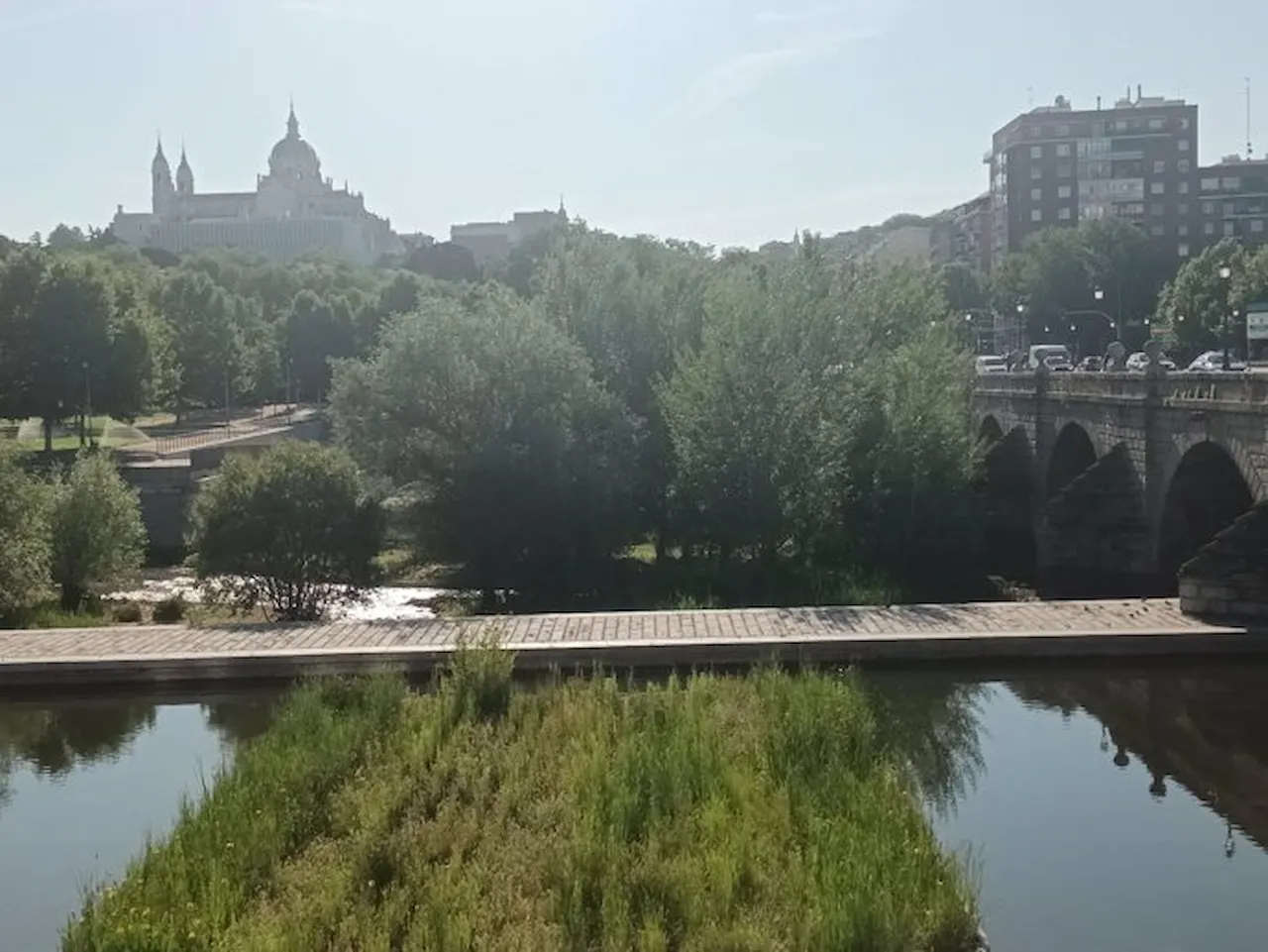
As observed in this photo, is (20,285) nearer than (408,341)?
No

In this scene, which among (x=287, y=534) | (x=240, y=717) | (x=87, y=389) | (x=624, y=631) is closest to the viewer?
(x=240, y=717)

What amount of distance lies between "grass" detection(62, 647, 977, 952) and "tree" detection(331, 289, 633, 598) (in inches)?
553

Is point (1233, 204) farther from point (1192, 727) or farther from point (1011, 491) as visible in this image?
point (1192, 727)

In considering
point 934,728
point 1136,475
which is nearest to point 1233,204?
point 1136,475

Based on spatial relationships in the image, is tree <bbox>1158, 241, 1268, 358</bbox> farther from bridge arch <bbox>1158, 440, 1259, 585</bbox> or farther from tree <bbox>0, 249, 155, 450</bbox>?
tree <bbox>0, 249, 155, 450</bbox>

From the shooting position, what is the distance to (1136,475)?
3431cm

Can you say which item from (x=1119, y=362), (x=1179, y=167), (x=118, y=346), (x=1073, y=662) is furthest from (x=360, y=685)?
(x=1179, y=167)

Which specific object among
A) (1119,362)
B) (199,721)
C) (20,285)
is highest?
(20,285)

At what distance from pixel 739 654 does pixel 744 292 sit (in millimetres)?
13263

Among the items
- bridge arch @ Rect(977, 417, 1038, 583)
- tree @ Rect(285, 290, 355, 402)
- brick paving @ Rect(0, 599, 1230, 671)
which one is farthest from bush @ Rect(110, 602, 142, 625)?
tree @ Rect(285, 290, 355, 402)

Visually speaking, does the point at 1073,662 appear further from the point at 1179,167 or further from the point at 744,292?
the point at 1179,167

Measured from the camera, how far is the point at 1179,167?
118688 mm

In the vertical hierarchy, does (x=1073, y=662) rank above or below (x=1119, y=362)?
below

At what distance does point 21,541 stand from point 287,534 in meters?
5.07
